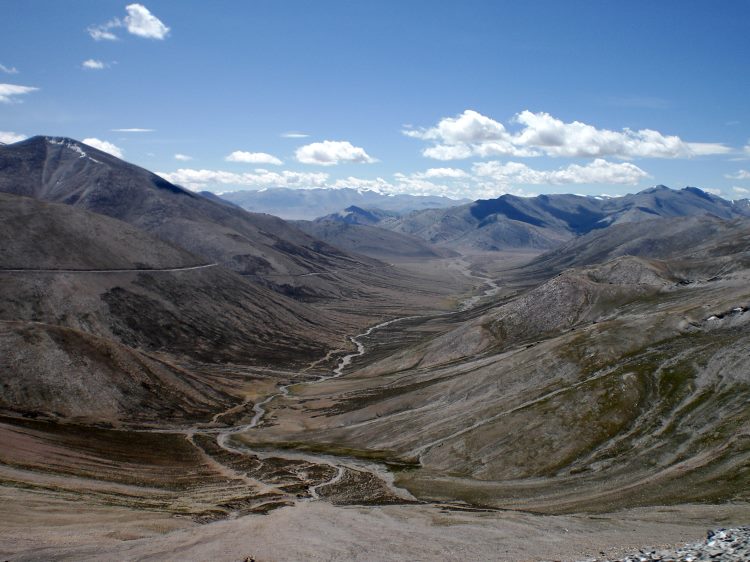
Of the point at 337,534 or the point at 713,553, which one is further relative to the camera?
the point at 337,534

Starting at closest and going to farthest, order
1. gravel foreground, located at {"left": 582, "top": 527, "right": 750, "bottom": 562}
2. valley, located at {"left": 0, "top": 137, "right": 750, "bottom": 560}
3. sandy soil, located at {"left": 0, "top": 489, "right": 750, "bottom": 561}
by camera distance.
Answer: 1. gravel foreground, located at {"left": 582, "top": 527, "right": 750, "bottom": 562}
2. sandy soil, located at {"left": 0, "top": 489, "right": 750, "bottom": 561}
3. valley, located at {"left": 0, "top": 137, "right": 750, "bottom": 560}

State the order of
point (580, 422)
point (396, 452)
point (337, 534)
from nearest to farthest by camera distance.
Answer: point (337, 534), point (580, 422), point (396, 452)

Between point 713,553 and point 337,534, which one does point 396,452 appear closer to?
point 337,534

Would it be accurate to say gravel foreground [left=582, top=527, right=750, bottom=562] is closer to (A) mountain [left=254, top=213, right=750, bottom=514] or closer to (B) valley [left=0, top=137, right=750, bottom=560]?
(B) valley [left=0, top=137, right=750, bottom=560]

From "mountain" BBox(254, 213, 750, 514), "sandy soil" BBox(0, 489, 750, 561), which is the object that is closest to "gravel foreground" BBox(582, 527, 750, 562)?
"sandy soil" BBox(0, 489, 750, 561)

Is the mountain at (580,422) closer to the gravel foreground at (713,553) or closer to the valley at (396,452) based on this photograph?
the valley at (396,452)

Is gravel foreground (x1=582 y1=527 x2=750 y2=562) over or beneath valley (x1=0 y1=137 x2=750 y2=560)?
over

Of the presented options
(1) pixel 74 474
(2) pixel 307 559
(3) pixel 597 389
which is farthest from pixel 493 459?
(1) pixel 74 474

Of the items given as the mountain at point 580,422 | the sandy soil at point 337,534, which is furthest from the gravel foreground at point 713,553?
the mountain at point 580,422

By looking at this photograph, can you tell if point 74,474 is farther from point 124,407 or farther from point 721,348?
point 721,348

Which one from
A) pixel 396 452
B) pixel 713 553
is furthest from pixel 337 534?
pixel 396 452

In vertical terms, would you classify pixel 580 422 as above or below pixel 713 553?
below
